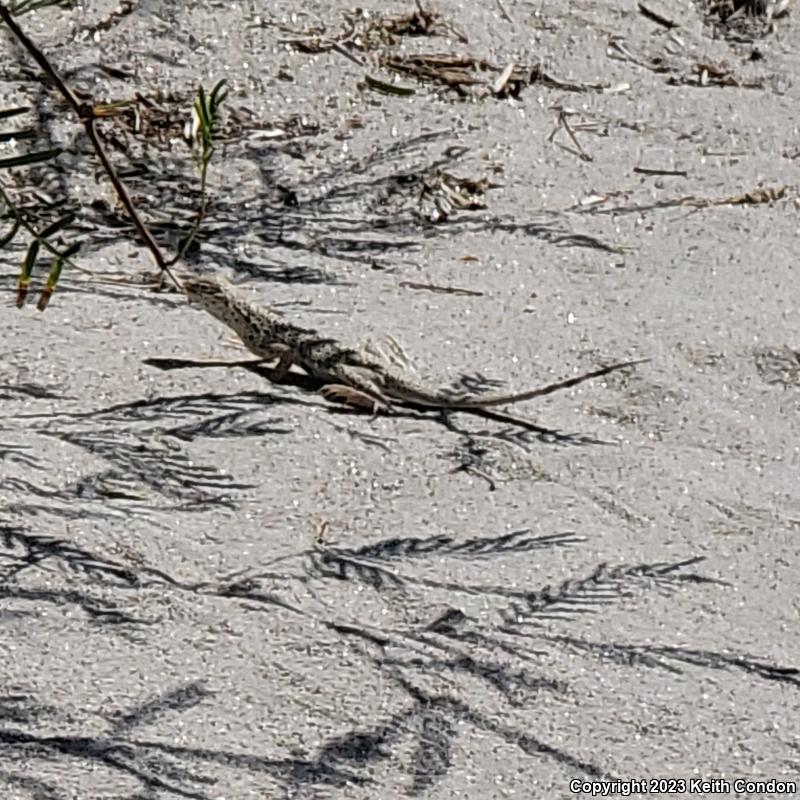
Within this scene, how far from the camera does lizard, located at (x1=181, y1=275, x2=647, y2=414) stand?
3.60 m

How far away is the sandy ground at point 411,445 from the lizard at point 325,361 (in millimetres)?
53

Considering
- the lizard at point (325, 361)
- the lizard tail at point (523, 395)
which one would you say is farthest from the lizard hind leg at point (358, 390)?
the lizard tail at point (523, 395)

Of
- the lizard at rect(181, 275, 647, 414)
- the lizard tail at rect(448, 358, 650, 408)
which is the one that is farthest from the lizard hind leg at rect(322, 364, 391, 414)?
the lizard tail at rect(448, 358, 650, 408)

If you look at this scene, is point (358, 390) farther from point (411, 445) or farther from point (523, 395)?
point (523, 395)

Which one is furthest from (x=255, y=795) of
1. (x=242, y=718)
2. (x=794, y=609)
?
(x=794, y=609)

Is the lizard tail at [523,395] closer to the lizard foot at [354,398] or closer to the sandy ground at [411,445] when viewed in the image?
the sandy ground at [411,445]

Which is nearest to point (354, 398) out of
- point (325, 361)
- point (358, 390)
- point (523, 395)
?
point (358, 390)

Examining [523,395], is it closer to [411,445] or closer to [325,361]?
[411,445]

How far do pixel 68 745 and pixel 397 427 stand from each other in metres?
1.17

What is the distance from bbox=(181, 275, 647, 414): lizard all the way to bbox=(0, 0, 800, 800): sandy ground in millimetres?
53

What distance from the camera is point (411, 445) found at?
351cm

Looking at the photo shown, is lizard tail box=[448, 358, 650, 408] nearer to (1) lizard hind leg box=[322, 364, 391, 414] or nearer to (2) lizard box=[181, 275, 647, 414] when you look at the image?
(2) lizard box=[181, 275, 647, 414]

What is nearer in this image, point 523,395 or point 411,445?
point 411,445

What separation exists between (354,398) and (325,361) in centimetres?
15
